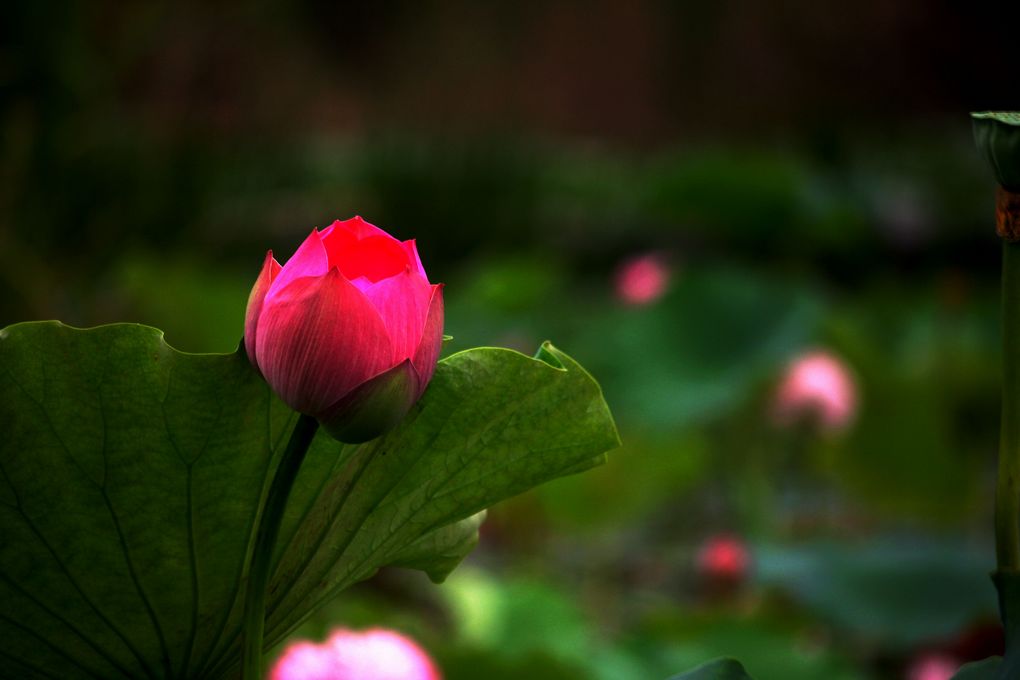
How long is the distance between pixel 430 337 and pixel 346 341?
0.02 meters

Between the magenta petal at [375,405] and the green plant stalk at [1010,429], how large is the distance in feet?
0.41

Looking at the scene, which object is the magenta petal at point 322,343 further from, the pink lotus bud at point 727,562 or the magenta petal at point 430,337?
the pink lotus bud at point 727,562

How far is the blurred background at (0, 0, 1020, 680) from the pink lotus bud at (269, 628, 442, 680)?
0.49 ft

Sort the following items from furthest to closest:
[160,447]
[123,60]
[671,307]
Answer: [123,60] < [671,307] < [160,447]

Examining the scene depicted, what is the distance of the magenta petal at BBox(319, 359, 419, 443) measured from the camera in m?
0.22

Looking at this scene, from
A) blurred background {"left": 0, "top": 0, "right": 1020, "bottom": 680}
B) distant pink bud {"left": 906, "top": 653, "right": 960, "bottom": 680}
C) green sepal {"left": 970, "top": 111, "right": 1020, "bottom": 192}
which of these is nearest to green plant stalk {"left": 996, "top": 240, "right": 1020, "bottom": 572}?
green sepal {"left": 970, "top": 111, "right": 1020, "bottom": 192}

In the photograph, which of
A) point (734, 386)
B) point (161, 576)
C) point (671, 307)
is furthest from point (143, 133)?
point (161, 576)

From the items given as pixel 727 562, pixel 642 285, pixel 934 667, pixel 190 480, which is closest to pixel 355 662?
pixel 190 480

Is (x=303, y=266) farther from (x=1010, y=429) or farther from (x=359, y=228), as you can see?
(x=1010, y=429)

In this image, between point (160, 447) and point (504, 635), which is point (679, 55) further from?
point (160, 447)

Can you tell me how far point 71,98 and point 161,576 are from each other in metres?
1.68

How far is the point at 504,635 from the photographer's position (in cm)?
102

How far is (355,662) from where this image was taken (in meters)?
0.46

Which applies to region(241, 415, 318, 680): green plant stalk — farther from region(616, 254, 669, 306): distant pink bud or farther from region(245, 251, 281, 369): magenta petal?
region(616, 254, 669, 306): distant pink bud
